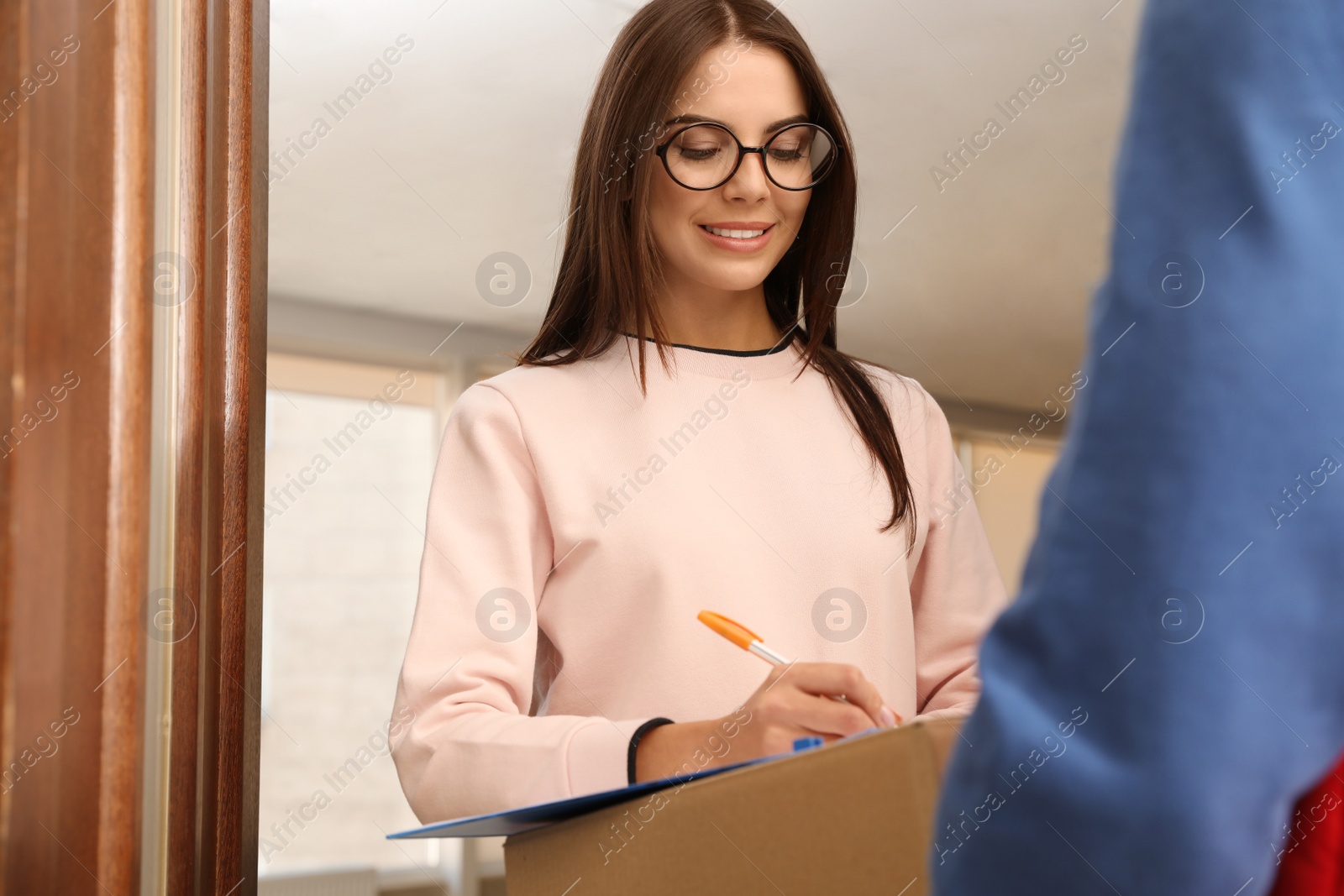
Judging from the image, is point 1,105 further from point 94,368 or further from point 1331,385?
point 1331,385

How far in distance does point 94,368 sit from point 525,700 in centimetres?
36

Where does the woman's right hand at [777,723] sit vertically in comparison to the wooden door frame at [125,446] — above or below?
below

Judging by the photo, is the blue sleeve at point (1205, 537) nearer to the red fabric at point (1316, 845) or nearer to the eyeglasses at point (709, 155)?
the red fabric at point (1316, 845)

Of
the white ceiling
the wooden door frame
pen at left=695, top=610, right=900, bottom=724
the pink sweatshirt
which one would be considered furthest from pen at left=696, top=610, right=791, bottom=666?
the white ceiling

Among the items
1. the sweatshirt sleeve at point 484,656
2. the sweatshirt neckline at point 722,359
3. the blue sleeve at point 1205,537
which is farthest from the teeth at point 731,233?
the blue sleeve at point 1205,537

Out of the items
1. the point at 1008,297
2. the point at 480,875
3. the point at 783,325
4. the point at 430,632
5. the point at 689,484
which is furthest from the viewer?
the point at 480,875

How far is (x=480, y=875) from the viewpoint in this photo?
8.13ft

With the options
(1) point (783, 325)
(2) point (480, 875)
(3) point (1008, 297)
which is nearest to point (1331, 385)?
(1) point (783, 325)

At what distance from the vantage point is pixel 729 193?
86cm

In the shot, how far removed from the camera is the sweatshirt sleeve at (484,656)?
637 millimetres

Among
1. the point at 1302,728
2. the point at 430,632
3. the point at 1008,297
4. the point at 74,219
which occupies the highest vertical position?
the point at 1008,297

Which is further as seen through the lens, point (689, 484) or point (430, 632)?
point (689, 484)

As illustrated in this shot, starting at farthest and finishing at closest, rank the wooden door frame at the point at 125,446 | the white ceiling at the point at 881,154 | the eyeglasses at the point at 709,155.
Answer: the white ceiling at the point at 881,154, the eyeglasses at the point at 709,155, the wooden door frame at the point at 125,446

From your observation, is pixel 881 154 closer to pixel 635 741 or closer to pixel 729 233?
pixel 729 233
